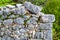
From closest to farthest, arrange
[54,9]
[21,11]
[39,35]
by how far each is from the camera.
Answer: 1. [21,11]
2. [39,35]
3. [54,9]

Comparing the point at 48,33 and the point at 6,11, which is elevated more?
the point at 6,11

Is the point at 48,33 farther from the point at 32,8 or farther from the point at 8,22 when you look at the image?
the point at 8,22

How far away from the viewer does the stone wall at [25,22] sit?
5355 mm

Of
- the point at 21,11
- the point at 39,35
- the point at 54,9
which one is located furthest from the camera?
the point at 54,9

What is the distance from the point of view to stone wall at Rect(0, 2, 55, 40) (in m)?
5.36

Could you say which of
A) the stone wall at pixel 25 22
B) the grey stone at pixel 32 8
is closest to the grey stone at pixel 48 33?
the stone wall at pixel 25 22

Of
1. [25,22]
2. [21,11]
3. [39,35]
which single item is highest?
[21,11]

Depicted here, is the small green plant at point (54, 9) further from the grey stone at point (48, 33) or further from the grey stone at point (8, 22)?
the grey stone at point (8, 22)

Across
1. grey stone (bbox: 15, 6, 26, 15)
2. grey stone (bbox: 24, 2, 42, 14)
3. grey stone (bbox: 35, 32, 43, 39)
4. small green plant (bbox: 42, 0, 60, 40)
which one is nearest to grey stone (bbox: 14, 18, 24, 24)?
grey stone (bbox: 15, 6, 26, 15)

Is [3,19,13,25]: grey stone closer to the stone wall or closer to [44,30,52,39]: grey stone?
the stone wall

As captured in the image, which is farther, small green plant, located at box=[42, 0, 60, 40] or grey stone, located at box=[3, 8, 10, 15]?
small green plant, located at box=[42, 0, 60, 40]

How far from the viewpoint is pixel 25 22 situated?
5371mm

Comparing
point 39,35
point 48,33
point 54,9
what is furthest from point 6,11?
point 54,9

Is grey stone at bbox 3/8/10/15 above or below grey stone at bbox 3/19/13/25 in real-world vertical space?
above
